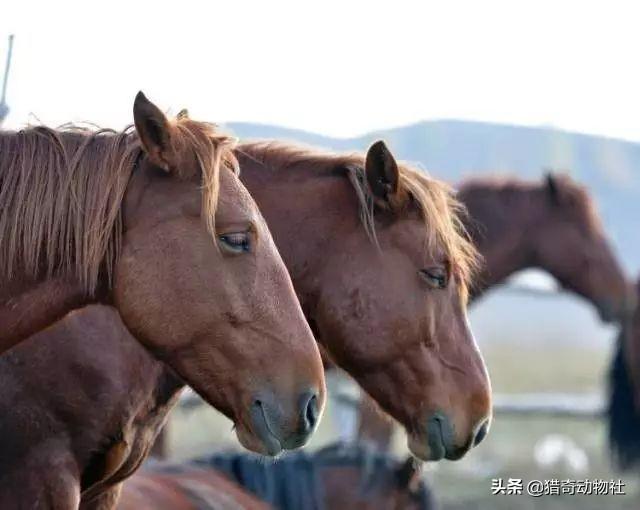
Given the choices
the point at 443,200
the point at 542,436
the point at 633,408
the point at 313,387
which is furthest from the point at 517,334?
the point at 313,387

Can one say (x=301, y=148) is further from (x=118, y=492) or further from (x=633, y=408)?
(x=633, y=408)

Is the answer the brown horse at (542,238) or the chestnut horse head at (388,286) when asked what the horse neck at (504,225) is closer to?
the brown horse at (542,238)

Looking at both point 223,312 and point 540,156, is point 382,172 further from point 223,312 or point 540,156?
point 540,156

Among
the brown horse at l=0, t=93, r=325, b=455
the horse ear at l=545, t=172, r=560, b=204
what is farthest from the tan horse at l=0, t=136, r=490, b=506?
the horse ear at l=545, t=172, r=560, b=204

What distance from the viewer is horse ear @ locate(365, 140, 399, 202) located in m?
3.83

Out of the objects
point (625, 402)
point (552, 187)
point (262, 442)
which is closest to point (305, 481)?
point (262, 442)

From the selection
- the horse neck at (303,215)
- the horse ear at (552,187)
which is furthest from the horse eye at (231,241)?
the horse ear at (552,187)

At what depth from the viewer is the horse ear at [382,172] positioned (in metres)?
3.83

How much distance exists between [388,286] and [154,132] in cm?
116

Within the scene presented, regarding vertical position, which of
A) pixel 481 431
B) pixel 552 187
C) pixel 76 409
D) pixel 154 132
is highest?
pixel 154 132

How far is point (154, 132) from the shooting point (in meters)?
2.88

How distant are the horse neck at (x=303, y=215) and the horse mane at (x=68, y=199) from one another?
0.88 meters

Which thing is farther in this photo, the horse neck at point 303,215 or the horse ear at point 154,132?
the horse neck at point 303,215

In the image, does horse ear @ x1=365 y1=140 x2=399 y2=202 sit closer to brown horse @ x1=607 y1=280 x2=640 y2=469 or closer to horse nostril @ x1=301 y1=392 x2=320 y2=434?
horse nostril @ x1=301 y1=392 x2=320 y2=434
